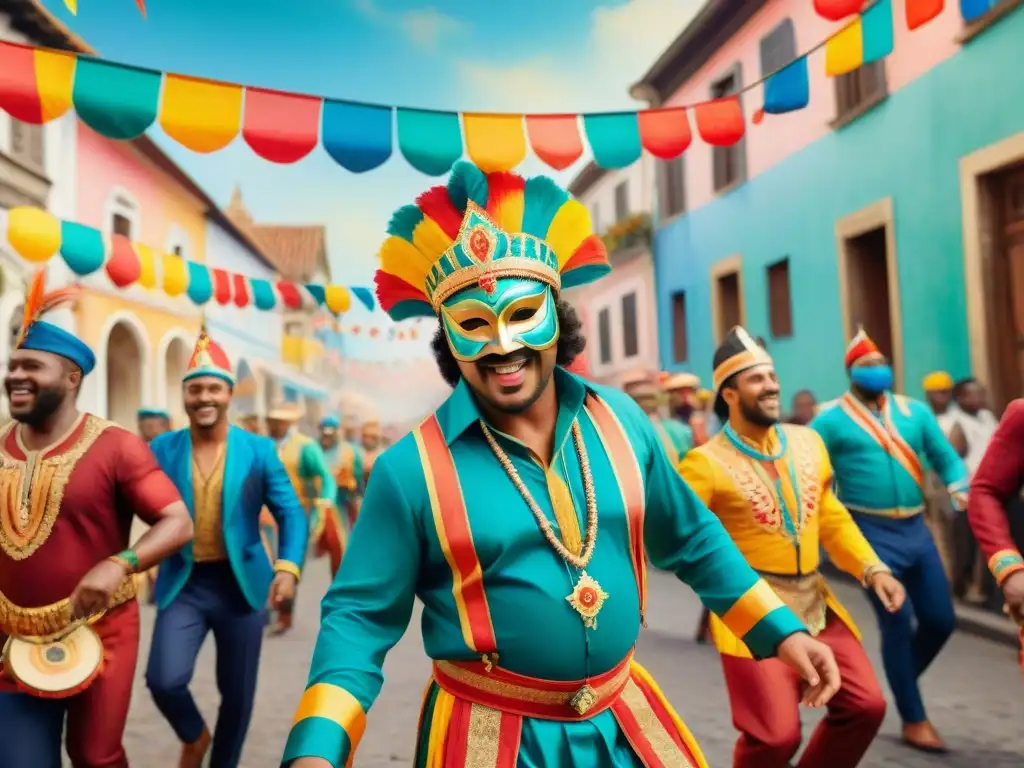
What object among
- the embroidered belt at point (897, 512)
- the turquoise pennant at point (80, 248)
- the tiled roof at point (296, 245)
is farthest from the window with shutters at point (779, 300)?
the tiled roof at point (296, 245)

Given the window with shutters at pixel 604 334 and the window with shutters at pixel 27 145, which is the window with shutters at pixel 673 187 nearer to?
the window with shutters at pixel 604 334

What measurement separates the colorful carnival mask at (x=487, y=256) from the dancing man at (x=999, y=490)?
2098 millimetres

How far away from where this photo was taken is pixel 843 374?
43.2 feet

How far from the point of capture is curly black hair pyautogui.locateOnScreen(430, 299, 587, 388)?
107 inches

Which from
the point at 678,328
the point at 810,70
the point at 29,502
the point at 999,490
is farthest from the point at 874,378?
the point at 678,328

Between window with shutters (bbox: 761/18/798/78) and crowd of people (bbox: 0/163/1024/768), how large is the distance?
9141 mm

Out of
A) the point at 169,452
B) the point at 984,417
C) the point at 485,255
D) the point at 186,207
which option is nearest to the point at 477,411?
the point at 485,255

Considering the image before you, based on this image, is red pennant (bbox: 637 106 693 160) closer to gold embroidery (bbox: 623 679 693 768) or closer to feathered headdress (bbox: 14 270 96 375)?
feathered headdress (bbox: 14 270 96 375)

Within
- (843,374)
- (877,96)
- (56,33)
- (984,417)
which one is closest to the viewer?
(984,417)

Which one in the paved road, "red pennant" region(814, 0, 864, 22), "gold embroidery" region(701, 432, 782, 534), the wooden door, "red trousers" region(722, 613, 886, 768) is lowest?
the paved road

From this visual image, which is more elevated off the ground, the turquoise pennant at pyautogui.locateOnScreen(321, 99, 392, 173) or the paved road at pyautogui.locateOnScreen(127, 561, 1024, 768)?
the turquoise pennant at pyautogui.locateOnScreen(321, 99, 392, 173)

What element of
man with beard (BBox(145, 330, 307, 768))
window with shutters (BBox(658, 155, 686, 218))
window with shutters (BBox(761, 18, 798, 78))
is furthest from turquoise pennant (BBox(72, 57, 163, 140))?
window with shutters (BBox(658, 155, 686, 218))

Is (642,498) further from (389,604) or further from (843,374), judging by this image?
(843,374)

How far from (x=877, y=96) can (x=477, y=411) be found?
35.6 feet
